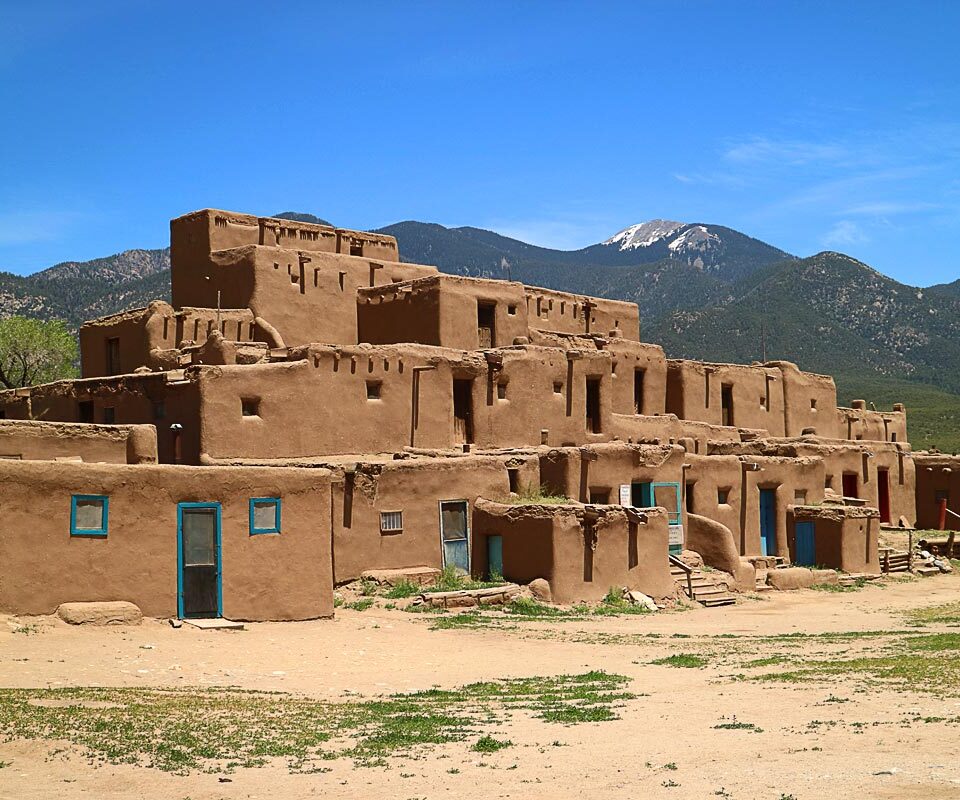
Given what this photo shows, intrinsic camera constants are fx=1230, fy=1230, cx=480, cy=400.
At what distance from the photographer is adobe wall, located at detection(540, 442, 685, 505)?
2648 cm

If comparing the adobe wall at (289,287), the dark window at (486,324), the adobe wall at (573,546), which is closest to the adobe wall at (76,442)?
the adobe wall at (573,546)

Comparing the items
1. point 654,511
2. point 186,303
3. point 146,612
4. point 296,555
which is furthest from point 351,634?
point 186,303

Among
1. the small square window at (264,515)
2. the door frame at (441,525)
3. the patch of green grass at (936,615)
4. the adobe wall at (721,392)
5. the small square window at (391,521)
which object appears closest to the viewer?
the small square window at (264,515)

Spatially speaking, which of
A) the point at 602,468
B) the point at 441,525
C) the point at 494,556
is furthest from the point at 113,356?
the point at 602,468

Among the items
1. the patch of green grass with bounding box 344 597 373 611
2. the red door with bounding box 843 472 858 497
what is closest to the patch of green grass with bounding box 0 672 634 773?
the patch of green grass with bounding box 344 597 373 611

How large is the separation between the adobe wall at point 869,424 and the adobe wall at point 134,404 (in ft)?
92.1

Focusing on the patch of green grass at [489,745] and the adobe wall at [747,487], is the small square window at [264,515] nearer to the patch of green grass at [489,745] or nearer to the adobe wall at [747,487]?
the patch of green grass at [489,745]

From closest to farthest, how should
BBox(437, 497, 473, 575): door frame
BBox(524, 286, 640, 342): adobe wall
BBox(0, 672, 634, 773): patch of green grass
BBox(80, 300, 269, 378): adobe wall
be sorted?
1. BBox(0, 672, 634, 773): patch of green grass
2. BBox(437, 497, 473, 575): door frame
3. BBox(80, 300, 269, 378): adobe wall
4. BBox(524, 286, 640, 342): adobe wall

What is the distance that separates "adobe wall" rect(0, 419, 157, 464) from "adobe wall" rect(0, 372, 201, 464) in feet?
7.01

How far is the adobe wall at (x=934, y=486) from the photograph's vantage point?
136 ft

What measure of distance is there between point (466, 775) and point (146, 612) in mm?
8752

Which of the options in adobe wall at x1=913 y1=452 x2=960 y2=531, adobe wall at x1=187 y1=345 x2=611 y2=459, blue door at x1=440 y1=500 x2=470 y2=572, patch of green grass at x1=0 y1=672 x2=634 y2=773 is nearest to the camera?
→ patch of green grass at x1=0 y1=672 x2=634 y2=773

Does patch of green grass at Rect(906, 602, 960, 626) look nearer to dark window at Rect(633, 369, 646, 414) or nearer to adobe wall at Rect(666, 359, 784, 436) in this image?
dark window at Rect(633, 369, 646, 414)

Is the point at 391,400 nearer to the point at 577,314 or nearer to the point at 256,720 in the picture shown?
the point at 577,314
